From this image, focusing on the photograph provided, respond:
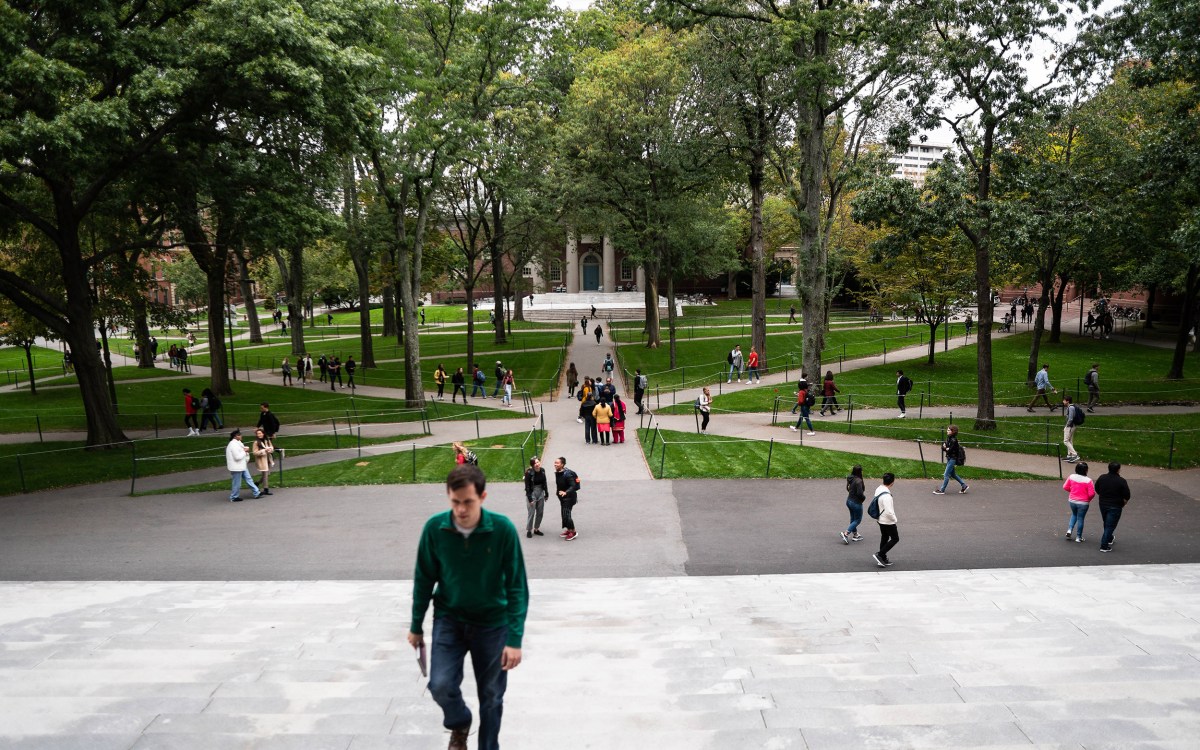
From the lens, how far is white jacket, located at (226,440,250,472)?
50.4 ft

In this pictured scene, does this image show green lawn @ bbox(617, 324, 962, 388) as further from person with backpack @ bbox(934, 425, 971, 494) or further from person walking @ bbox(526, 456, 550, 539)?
person walking @ bbox(526, 456, 550, 539)

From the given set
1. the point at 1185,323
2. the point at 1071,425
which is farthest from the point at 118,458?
the point at 1185,323

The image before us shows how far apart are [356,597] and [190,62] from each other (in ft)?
44.9

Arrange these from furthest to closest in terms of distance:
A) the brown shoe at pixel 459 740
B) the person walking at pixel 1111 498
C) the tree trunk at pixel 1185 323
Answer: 1. the tree trunk at pixel 1185 323
2. the person walking at pixel 1111 498
3. the brown shoe at pixel 459 740

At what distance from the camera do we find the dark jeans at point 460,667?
4.31 m

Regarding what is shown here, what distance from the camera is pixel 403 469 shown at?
18453mm

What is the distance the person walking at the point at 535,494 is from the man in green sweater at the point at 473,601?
8305 mm

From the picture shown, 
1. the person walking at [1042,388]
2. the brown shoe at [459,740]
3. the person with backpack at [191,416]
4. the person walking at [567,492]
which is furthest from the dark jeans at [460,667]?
the person walking at [1042,388]

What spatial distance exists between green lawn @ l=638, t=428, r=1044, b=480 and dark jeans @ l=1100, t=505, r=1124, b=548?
5.18 meters

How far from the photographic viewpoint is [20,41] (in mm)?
15125

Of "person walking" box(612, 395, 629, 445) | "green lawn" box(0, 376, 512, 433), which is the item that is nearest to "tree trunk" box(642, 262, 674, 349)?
"green lawn" box(0, 376, 512, 433)

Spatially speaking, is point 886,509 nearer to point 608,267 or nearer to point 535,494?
point 535,494

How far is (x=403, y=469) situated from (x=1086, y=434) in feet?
63.6

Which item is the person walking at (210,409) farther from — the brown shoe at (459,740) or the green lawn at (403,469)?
the brown shoe at (459,740)
